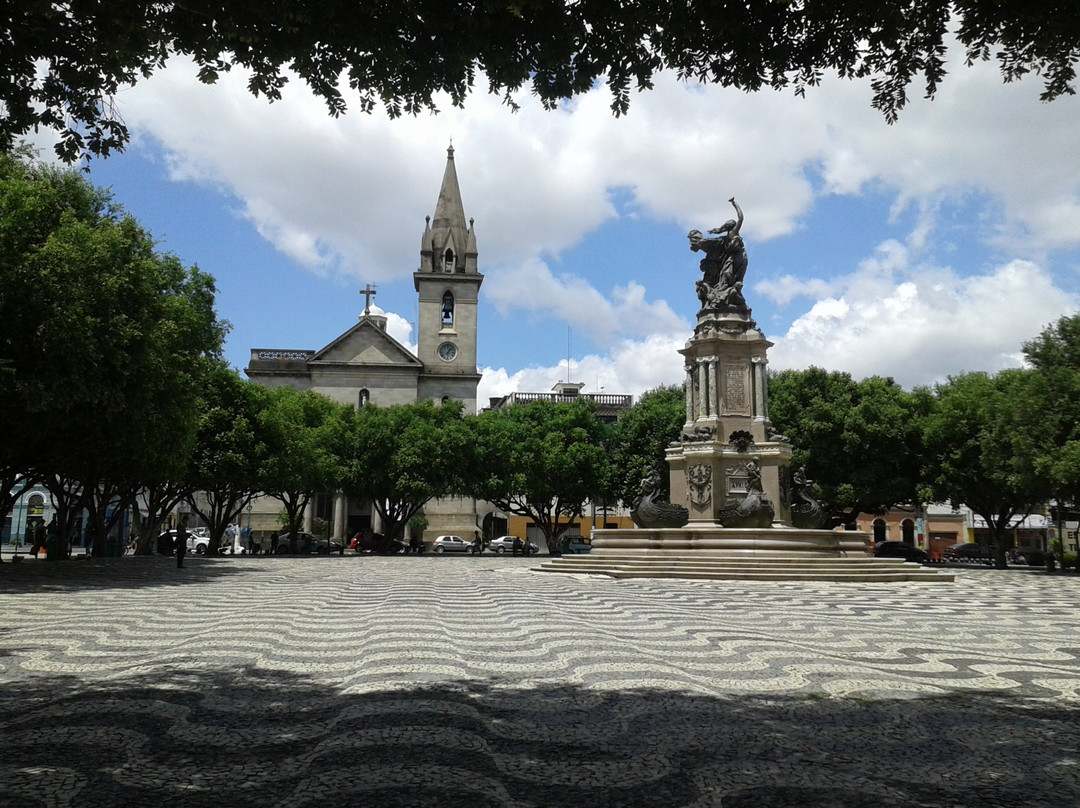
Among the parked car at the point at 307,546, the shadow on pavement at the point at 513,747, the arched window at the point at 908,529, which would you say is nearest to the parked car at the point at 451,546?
the parked car at the point at 307,546

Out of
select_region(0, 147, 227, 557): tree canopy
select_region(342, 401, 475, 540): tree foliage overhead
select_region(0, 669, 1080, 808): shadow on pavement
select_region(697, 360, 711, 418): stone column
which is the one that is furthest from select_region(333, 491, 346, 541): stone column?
select_region(0, 669, 1080, 808): shadow on pavement

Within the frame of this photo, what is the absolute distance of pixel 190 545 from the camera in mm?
53438

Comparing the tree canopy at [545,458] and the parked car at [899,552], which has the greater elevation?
the tree canopy at [545,458]

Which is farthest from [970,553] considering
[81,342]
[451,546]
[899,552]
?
[81,342]

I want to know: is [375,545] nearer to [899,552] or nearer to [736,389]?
[899,552]

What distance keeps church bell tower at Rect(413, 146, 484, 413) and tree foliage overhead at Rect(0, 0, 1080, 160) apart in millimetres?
55923

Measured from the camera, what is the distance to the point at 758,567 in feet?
63.7

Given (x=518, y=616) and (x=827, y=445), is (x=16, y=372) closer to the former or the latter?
(x=518, y=616)

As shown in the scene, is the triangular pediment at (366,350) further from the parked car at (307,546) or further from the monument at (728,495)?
the monument at (728,495)

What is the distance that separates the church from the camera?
59.8m

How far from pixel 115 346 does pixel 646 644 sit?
14066 mm

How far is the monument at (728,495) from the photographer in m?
20.1

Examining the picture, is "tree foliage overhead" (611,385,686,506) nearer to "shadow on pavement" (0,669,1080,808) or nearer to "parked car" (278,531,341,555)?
"parked car" (278,531,341,555)

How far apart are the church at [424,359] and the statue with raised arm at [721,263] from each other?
3670 cm
